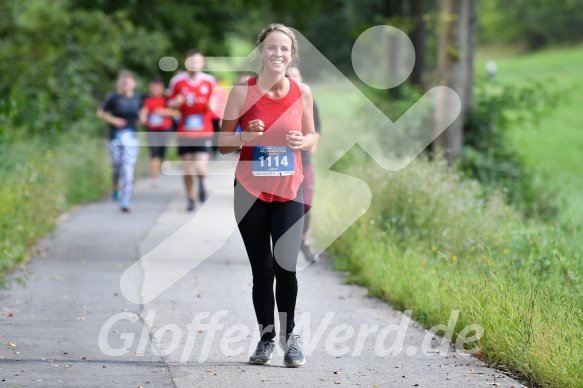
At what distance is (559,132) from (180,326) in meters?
37.2

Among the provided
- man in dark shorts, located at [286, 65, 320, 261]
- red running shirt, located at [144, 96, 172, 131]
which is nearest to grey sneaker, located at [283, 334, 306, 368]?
man in dark shorts, located at [286, 65, 320, 261]

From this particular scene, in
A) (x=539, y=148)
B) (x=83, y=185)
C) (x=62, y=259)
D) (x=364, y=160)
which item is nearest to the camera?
(x=62, y=259)

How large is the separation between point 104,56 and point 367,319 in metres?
17.4

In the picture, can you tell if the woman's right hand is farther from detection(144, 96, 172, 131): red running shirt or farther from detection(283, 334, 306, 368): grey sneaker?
detection(144, 96, 172, 131): red running shirt

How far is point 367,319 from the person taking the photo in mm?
8328

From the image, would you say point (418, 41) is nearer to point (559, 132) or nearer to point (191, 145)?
point (191, 145)

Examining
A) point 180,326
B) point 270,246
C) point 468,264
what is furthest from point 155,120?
point 270,246

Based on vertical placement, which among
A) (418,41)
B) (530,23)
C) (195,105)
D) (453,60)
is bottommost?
(195,105)

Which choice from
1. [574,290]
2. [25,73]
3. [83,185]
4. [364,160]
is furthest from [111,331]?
[25,73]

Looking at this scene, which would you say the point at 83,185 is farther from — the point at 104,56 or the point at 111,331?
the point at 111,331

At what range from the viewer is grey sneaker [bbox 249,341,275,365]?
6730mm

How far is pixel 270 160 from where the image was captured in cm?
657

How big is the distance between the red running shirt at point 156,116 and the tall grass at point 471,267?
19.6 feet

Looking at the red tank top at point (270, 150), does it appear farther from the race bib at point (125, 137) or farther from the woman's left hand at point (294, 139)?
the race bib at point (125, 137)
